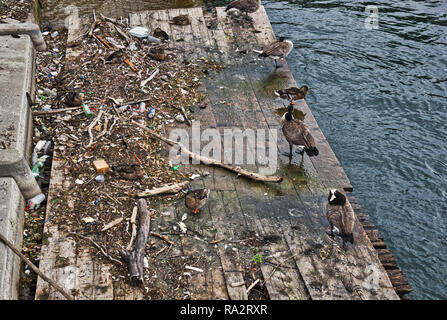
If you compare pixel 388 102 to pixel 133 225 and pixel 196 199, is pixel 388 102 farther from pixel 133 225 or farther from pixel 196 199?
pixel 133 225

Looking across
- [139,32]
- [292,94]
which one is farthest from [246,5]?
[292,94]

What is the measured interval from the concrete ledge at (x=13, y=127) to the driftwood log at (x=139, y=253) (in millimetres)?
1515

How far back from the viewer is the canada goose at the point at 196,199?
22.8ft

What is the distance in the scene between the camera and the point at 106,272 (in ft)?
19.8

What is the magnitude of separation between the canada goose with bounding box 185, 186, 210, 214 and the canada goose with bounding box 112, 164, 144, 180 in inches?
42.7

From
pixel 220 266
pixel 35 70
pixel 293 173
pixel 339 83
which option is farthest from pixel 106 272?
pixel 339 83

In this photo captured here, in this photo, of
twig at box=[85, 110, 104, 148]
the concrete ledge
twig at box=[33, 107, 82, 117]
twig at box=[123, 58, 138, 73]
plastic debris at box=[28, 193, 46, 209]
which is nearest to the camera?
the concrete ledge

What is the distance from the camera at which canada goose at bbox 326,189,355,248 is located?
660 centimetres

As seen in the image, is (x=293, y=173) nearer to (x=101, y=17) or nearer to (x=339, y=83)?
(x=339, y=83)

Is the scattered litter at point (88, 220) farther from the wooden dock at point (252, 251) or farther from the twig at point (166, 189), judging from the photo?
the twig at point (166, 189)

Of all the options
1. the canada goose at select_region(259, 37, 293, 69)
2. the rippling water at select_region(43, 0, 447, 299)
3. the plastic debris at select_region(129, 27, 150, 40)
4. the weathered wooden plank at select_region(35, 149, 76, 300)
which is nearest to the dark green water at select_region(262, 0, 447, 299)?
the rippling water at select_region(43, 0, 447, 299)

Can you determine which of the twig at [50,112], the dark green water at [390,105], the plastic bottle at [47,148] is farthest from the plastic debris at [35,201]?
the dark green water at [390,105]

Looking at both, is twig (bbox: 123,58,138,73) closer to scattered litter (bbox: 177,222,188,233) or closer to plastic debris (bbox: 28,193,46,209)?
plastic debris (bbox: 28,193,46,209)

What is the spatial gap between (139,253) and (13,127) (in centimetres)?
354
